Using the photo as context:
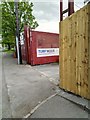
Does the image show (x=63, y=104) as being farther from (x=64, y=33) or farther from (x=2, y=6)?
(x=2, y=6)

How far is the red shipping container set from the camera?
1620 centimetres

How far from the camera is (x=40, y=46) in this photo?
54.4 ft

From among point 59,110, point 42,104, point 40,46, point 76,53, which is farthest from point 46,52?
point 59,110

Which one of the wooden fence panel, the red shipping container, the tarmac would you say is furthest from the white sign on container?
the wooden fence panel

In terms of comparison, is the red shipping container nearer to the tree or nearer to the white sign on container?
the white sign on container

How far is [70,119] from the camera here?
14.9 ft

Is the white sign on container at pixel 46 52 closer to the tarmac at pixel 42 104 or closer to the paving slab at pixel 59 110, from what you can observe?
the tarmac at pixel 42 104

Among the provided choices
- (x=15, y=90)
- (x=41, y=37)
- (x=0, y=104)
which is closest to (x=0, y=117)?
(x=0, y=104)

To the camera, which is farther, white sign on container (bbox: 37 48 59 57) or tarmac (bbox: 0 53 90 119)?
white sign on container (bbox: 37 48 59 57)

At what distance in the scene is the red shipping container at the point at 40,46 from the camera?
638 inches

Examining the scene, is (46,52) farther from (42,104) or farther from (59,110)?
(59,110)

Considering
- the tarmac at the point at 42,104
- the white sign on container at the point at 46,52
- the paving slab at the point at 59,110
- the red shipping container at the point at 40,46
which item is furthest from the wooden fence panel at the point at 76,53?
the white sign on container at the point at 46,52

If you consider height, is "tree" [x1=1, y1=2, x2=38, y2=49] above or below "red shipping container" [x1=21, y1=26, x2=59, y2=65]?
above

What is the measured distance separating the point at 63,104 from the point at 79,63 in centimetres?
115
